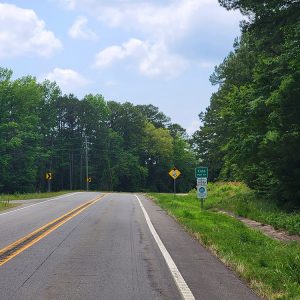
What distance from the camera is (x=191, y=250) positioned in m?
12.5

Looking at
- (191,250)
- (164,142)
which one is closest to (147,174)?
(164,142)

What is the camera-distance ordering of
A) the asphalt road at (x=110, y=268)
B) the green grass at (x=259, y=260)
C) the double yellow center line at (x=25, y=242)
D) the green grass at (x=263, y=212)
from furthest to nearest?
1. the green grass at (x=263, y=212)
2. the double yellow center line at (x=25, y=242)
3. the green grass at (x=259, y=260)
4. the asphalt road at (x=110, y=268)

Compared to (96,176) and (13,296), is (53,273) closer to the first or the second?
(13,296)

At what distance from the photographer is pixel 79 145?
109312 millimetres

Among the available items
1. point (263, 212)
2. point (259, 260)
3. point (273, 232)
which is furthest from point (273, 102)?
point (259, 260)

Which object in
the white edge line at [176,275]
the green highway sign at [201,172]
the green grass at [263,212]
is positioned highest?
the green highway sign at [201,172]

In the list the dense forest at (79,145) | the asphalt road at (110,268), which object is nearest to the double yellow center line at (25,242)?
the asphalt road at (110,268)

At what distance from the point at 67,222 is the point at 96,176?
3521 inches

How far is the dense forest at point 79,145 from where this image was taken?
8356 cm

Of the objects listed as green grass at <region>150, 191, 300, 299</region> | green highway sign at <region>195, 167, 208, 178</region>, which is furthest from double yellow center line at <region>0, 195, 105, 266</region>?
green highway sign at <region>195, 167, 208, 178</region>

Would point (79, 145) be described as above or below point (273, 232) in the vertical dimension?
above

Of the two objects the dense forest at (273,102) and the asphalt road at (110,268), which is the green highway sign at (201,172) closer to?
the dense forest at (273,102)

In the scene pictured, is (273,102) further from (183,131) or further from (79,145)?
(183,131)

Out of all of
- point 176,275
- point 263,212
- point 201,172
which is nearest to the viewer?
point 176,275
